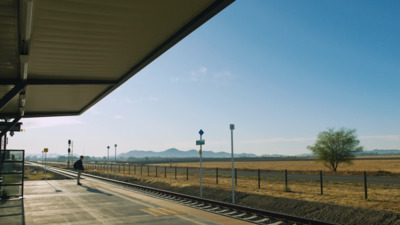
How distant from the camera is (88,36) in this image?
9.63 metres

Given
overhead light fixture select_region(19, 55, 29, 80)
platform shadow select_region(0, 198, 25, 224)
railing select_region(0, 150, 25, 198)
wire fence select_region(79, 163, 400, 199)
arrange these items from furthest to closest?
wire fence select_region(79, 163, 400, 199) < railing select_region(0, 150, 25, 198) < platform shadow select_region(0, 198, 25, 224) < overhead light fixture select_region(19, 55, 29, 80)

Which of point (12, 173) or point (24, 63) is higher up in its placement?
point (24, 63)

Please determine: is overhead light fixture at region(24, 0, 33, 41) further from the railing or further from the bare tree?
the bare tree

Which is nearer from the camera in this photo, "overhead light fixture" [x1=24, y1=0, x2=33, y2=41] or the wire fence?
"overhead light fixture" [x1=24, y1=0, x2=33, y2=41]

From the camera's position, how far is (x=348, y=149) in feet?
121

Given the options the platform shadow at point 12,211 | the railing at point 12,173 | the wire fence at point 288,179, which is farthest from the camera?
the wire fence at point 288,179

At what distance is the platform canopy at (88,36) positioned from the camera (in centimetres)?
779

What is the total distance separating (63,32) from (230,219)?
794cm

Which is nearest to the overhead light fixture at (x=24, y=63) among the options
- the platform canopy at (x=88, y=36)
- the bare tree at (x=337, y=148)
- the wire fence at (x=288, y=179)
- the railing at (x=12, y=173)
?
the platform canopy at (x=88, y=36)

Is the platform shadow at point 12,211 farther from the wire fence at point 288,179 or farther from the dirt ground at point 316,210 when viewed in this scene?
the dirt ground at point 316,210

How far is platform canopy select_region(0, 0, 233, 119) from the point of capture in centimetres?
779

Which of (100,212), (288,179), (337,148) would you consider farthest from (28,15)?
(337,148)

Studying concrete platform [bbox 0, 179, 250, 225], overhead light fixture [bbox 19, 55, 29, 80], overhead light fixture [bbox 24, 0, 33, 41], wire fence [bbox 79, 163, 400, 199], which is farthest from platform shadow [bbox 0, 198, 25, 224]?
wire fence [bbox 79, 163, 400, 199]

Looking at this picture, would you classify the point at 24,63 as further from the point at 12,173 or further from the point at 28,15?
the point at 12,173
